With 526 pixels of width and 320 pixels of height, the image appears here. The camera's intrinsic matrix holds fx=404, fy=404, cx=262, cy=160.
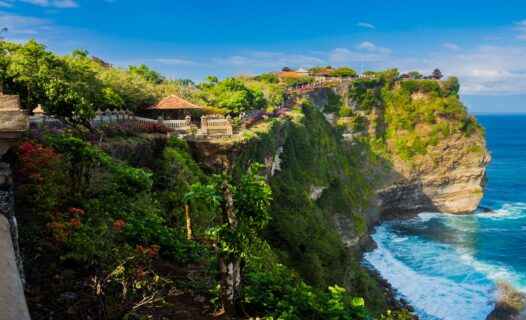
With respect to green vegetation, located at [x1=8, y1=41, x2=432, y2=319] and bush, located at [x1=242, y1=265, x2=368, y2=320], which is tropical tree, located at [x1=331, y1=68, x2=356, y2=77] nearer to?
green vegetation, located at [x1=8, y1=41, x2=432, y2=319]

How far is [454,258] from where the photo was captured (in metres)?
44.0

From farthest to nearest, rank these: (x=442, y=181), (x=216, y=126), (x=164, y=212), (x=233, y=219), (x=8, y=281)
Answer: (x=442, y=181), (x=216, y=126), (x=164, y=212), (x=233, y=219), (x=8, y=281)

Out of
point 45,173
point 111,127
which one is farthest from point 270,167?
point 45,173

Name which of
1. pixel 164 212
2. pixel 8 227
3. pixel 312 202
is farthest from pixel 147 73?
pixel 8 227

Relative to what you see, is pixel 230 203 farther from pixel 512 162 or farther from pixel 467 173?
pixel 512 162

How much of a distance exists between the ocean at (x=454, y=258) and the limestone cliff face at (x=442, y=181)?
269 cm

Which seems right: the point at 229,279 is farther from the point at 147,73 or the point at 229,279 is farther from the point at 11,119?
the point at 147,73

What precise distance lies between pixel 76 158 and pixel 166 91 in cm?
2751

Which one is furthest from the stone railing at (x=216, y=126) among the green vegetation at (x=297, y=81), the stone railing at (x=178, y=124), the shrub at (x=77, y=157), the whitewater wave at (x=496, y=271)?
the green vegetation at (x=297, y=81)

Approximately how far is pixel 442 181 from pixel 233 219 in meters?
64.2

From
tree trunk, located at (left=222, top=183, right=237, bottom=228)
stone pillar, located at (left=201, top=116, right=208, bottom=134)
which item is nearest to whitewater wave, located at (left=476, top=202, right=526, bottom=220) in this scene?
stone pillar, located at (left=201, top=116, right=208, bottom=134)


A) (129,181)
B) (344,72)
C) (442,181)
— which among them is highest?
(344,72)

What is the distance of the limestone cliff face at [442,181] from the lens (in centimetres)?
6303

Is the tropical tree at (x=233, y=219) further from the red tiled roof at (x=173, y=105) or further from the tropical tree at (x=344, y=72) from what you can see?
the tropical tree at (x=344, y=72)
